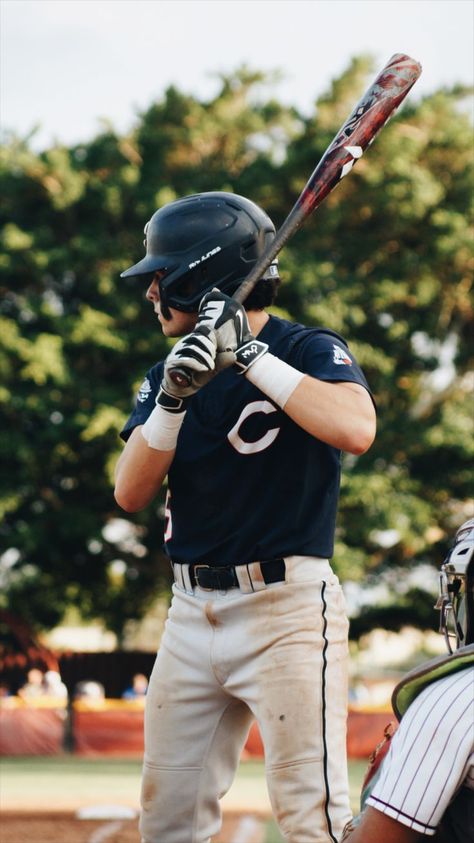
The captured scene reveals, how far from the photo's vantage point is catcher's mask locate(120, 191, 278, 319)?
13.0 ft

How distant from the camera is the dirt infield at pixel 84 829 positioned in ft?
28.1

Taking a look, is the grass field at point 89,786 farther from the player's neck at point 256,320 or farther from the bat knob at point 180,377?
the bat knob at point 180,377

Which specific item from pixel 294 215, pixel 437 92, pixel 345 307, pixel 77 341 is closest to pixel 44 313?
pixel 77 341

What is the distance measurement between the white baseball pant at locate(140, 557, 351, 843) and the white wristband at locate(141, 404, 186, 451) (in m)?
0.52

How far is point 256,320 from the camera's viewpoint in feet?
13.2

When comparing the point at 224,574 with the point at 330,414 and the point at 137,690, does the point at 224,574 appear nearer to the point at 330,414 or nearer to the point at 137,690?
the point at 330,414

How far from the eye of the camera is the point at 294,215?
14.0 ft

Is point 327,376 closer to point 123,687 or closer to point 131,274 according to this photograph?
point 131,274

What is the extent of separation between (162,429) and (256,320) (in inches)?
21.4

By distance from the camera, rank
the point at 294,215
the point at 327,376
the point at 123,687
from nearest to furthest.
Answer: the point at 327,376, the point at 294,215, the point at 123,687

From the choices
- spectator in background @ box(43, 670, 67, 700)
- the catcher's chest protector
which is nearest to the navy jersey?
the catcher's chest protector

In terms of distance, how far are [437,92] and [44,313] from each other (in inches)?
357

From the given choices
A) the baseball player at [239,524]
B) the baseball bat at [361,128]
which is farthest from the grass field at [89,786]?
the baseball bat at [361,128]

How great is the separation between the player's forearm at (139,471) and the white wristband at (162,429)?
0.03 meters
